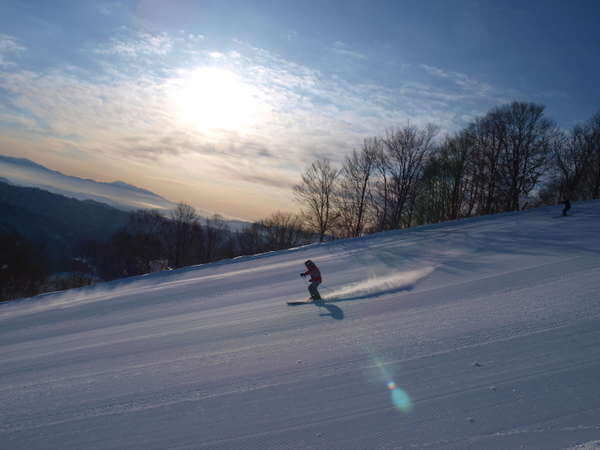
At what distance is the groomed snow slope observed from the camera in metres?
3.95

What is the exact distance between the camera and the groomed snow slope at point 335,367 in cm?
395

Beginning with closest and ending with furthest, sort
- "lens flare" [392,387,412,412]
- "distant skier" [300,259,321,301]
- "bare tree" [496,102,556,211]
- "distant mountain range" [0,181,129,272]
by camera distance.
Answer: "lens flare" [392,387,412,412], "distant skier" [300,259,321,301], "bare tree" [496,102,556,211], "distant mountain range" [0,181,129,272]

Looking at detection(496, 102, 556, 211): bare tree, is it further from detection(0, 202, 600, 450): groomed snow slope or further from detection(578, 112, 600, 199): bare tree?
detection(0, 202, 600, 450): groomed snow slope

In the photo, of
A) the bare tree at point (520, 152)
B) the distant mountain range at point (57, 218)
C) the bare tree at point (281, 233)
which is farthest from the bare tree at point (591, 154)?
the distant mountain range at point (57, 218)

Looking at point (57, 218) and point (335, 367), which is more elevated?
point (335, 367)

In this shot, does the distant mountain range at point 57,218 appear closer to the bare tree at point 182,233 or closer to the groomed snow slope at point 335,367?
the bare tree at point 182,233

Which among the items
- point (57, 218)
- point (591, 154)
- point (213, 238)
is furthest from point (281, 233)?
point (57, 218)

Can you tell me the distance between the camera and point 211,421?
433 cm

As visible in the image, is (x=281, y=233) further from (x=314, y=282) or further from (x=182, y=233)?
(x=314, y=282)

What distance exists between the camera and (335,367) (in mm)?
5438

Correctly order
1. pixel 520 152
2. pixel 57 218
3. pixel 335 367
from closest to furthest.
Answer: pixel 335 367 → pixel 520 152 → pixel 57 218

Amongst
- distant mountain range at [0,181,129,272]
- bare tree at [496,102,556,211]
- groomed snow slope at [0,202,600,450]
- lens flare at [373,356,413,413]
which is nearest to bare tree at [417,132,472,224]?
bare tree at [496,102,556,211]

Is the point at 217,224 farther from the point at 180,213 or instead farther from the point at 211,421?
the point at 211,421

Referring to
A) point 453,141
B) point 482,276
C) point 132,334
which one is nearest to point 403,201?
point 453,141
